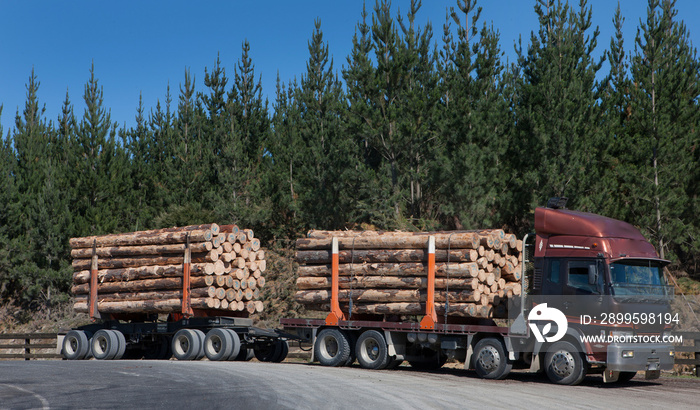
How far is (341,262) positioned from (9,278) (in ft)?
72.5

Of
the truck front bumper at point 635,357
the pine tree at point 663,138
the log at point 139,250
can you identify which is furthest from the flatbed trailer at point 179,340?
the pine tree at point 663,138

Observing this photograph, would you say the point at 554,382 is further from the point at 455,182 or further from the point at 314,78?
the point at 314,78

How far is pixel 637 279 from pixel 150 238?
13.5 meters

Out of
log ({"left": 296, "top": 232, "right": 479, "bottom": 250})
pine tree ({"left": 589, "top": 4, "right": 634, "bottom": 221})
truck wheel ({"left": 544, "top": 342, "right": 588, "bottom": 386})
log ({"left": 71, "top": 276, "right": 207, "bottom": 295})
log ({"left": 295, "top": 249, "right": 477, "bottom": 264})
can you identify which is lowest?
truck wheel ({"left": 544, "top": 342, "right": 588, "bottom": 386})

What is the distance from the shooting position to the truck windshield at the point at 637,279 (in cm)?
1368

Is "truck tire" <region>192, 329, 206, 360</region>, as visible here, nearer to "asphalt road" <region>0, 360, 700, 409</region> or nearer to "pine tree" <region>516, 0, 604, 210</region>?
"asphalt road" <region>0, 360, 700, 409</region>

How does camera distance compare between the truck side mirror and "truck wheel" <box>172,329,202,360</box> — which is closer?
the truck side mirror

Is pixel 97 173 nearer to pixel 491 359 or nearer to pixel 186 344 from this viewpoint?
pixel 186 344

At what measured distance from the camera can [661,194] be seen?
26.2 m

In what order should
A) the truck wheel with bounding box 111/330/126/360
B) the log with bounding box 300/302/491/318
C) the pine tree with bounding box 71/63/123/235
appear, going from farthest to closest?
the pine tree with bounding box 71/63/123/235
the truck wheel with bounding box 111/330/126/360
the log with bounding box 300/302/491/318

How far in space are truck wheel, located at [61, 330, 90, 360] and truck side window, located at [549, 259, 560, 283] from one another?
45.4ft

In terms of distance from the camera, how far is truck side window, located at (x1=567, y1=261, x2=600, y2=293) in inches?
549

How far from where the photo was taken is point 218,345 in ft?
63.2

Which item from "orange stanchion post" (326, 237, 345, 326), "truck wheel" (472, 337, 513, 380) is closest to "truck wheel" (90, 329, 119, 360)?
"orange stanchion post" (326, 237, 345, 326)
